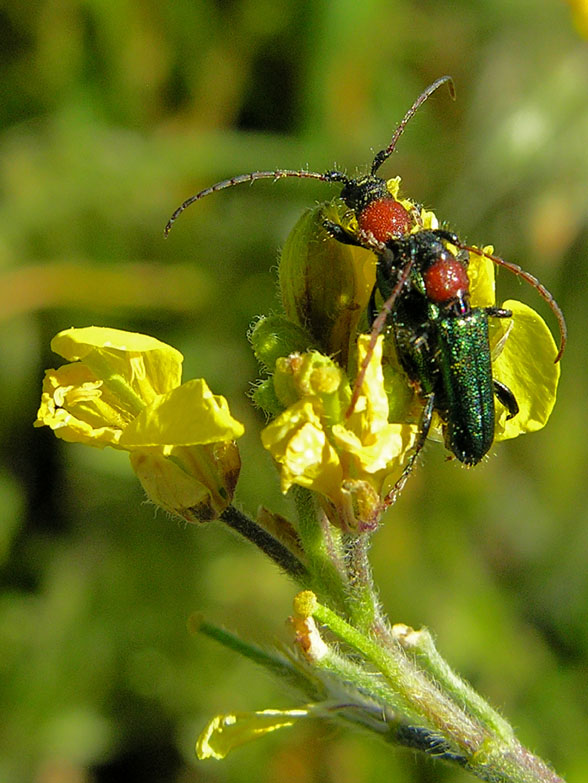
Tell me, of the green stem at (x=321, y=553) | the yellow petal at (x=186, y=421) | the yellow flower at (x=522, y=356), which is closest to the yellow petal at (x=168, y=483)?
the yellow petal at (x=186, y=421)

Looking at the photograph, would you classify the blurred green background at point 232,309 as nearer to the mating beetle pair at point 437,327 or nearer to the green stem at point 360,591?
the mating beetle pair at point 437,327

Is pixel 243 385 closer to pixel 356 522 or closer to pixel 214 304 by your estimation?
pixel 214 304

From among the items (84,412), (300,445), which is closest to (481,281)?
(300,445)

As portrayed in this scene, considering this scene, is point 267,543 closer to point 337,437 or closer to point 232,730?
point 337,437

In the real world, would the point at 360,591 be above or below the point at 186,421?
below

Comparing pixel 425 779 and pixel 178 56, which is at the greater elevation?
pixel 178 56

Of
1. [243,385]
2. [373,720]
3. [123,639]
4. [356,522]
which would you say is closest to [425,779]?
[123,639]

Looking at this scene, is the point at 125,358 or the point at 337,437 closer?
the point at 337,437
